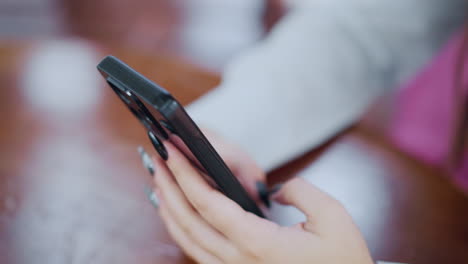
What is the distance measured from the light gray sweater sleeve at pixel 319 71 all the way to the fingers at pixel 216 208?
0.56 feet

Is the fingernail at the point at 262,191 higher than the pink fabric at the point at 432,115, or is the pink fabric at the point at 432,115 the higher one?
the fingernail at the point at 262,191

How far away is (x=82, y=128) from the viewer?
1.49ft

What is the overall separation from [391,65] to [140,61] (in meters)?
0.35

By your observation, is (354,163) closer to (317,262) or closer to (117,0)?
(317,262)

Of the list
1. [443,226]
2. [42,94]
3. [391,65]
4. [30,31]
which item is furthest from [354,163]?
[30,31]

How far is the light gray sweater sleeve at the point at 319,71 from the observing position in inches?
17.7

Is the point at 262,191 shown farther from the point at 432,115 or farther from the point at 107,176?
the point at 432,115

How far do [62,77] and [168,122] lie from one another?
375 mm

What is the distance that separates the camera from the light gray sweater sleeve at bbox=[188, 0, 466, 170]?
1.47ft

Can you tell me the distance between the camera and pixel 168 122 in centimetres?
21

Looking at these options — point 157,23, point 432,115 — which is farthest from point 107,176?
point 157,23

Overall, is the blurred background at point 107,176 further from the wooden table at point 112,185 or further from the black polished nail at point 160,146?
the black polished nail at point 160,146

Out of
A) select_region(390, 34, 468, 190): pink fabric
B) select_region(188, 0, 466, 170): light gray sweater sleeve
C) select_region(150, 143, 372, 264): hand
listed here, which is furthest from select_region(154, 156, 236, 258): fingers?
select_region(390, 34, 468, 190): pink fabric

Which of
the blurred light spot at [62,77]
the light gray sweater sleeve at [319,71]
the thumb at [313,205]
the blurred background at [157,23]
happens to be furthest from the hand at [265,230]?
the blurred background at [157,23]
